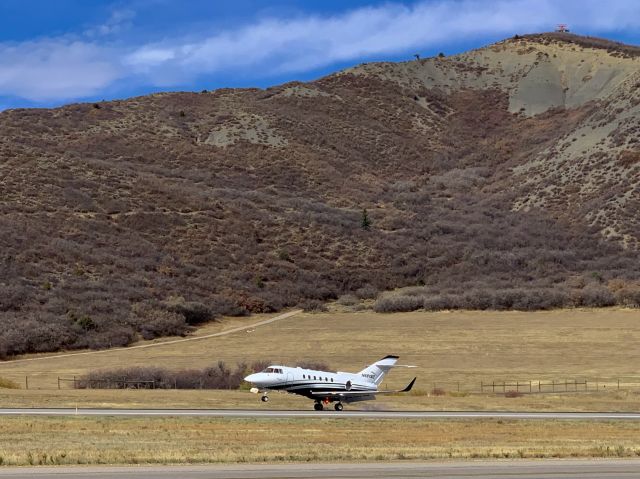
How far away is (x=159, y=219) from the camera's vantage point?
323 ft

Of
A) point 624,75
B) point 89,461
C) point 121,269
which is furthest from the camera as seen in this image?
point 624,75

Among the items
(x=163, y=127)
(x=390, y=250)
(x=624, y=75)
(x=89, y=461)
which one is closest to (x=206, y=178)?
(x=163, y=127)

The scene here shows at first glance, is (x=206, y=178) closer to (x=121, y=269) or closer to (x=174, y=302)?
(x=121, y=269)

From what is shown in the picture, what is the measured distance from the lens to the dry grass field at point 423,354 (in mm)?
44594

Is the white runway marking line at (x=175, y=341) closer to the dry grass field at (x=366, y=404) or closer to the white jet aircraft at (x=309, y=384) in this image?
the dry grass field at (x=366, y=404)

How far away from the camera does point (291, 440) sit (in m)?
28.7

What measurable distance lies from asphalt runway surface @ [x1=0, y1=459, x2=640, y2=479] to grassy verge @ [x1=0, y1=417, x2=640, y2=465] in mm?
1197

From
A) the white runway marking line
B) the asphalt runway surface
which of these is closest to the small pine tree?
the white runway marking line

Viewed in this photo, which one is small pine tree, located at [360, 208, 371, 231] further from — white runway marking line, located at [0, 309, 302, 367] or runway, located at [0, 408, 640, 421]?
runway, located at [0, 408, 640, 421]

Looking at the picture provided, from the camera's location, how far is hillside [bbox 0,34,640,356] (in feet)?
260

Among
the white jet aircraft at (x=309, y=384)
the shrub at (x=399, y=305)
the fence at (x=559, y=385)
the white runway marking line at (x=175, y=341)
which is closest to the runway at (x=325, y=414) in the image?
the white jet aircraft at (x=309, y=384)

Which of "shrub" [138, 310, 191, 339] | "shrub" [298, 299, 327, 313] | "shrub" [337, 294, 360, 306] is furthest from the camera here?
"shrub" [337, 294, 360, 306]

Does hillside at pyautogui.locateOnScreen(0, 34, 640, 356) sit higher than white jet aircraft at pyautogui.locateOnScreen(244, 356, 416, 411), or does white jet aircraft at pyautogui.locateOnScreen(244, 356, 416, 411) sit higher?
hillside at pyautogui.locateOnScreen(0, 34, 640, 356)

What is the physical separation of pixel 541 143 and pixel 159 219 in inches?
2689
